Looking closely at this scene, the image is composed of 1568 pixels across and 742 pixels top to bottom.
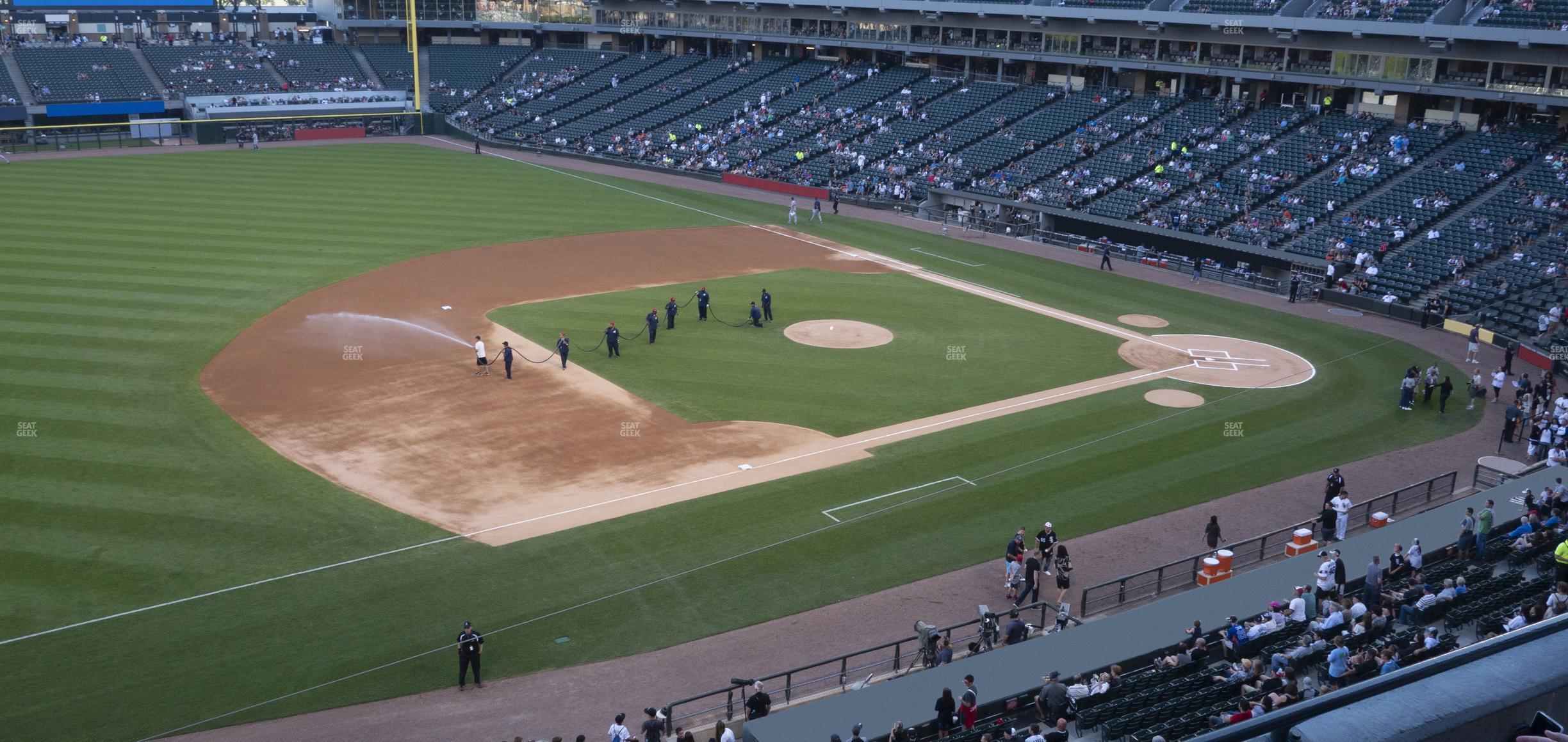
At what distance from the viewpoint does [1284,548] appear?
23.4 m

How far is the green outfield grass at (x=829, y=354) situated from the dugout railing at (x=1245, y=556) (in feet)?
32.6

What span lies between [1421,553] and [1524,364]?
20990 mm

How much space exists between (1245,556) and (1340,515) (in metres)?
2.27

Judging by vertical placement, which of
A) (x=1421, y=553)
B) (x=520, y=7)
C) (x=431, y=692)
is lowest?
(x=431, y=692)

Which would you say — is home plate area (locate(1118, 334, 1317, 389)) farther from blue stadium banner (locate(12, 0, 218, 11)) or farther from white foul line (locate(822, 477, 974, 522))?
blue stadium banner (locate(12, 0, 218, 11))

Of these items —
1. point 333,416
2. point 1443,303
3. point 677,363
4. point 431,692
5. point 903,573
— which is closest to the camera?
point 431,692

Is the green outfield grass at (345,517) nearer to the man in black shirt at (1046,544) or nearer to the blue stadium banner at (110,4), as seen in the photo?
the man in black shirt at (1046,544)

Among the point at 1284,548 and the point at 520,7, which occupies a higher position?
the point at 520,7

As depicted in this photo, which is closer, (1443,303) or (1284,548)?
(1284,548)

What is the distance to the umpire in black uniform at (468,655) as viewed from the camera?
18.4m

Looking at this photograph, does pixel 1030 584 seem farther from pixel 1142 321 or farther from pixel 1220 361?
pixel 1142 321

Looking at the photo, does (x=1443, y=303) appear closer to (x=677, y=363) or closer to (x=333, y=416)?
(x=677, y=363)

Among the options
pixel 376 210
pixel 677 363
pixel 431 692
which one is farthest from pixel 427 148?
pixel 431 692

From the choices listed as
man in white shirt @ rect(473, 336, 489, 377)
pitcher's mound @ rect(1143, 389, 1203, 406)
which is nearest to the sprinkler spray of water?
man in white shirt @ rect(473, 336, 489, 377)
